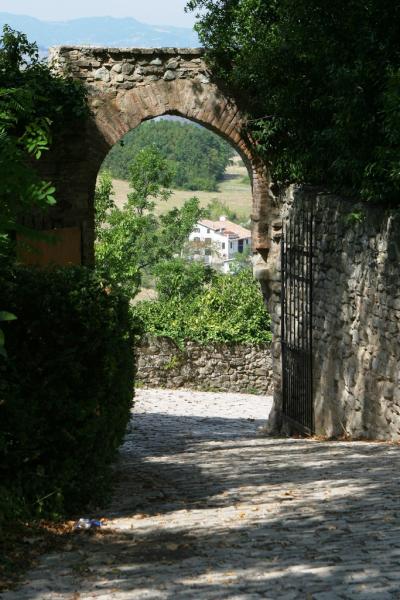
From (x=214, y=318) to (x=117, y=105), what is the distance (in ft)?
31.7

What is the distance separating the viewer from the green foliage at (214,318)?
840 inches

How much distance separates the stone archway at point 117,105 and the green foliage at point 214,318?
8.41m

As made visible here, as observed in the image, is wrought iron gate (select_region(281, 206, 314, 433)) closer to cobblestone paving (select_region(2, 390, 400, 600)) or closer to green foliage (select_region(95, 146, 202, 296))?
cobblestone paving (select_region(2, 390, 400, 600))

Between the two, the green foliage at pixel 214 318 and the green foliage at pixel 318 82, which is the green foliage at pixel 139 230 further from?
the green foliage at pixel 318 82

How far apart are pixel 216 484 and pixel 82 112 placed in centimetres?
687

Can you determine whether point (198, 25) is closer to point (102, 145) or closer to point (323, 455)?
point (102, 145)

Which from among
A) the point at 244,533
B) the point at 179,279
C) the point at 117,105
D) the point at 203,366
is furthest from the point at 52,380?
the point at 179,279

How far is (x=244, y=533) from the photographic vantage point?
5281 millimetres

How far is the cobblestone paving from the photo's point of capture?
4.38 meters

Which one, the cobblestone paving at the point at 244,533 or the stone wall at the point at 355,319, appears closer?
the cobblestone paving at the point at 244,533

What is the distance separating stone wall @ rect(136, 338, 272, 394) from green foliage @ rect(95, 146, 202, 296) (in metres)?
7.52

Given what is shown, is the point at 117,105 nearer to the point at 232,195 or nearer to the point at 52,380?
the point at 52,380

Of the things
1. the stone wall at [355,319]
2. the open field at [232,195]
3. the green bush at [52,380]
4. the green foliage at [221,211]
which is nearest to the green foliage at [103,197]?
the stone wall at [355,319]

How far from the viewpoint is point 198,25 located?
12789 mm
